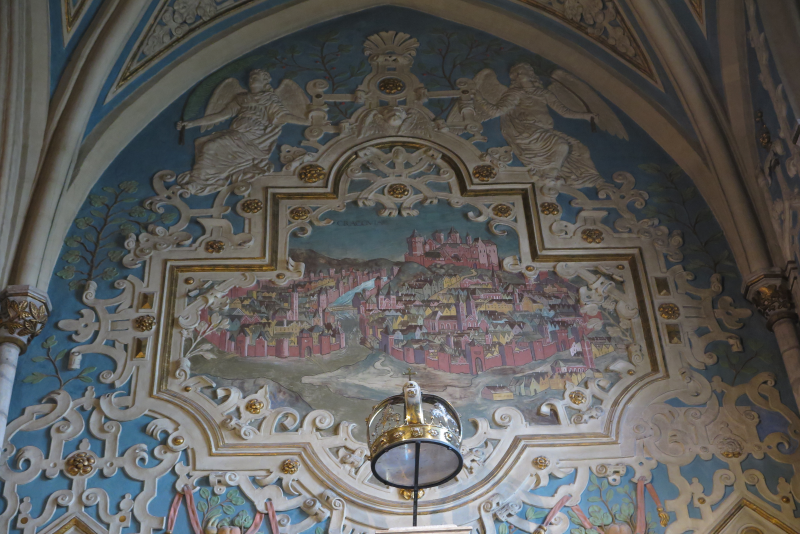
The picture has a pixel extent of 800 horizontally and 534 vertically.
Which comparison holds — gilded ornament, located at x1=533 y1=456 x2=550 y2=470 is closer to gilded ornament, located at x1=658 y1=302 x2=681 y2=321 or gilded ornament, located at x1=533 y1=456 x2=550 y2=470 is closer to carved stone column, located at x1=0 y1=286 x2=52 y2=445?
gilded ornament, located at x1=658 y1=302 x2=681 y2=321

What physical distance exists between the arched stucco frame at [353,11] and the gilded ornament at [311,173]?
1.40 metres

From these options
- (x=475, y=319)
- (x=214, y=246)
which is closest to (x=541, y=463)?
(x=475, y=319)

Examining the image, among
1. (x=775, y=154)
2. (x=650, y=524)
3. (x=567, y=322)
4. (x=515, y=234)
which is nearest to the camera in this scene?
(x=650, y=524)

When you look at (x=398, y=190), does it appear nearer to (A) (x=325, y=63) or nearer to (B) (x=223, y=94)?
(A) (x=325, y=63)

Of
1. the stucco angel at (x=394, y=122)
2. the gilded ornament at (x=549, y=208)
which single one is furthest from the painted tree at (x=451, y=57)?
the gilded ornament at (x=549, y=208)

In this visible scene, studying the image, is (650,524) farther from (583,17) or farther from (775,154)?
(583,17)

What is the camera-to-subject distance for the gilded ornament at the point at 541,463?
6242 millimetres

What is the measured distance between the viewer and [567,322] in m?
6.95

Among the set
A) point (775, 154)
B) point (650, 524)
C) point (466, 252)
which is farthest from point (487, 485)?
point (775, 154)

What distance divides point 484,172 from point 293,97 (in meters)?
1.77

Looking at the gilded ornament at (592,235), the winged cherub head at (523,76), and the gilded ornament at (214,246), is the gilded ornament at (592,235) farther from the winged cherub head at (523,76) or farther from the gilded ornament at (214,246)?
the gilded ornament at (214,246)

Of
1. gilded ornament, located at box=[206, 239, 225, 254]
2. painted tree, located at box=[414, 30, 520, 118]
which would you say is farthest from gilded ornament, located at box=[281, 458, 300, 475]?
painted tree, located at box=[414, 30, 520, 118]

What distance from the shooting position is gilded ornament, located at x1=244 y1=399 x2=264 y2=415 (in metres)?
6.46

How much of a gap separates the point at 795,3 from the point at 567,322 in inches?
100
